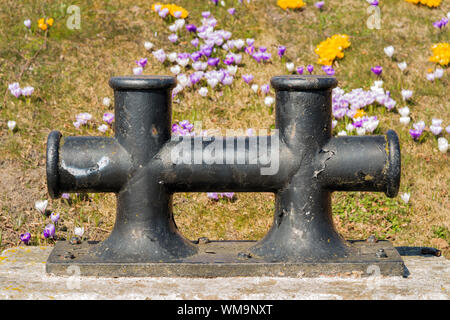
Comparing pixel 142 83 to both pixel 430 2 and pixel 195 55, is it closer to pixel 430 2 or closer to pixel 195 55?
pixel 195 55

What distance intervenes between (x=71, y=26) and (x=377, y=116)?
2.81 metres

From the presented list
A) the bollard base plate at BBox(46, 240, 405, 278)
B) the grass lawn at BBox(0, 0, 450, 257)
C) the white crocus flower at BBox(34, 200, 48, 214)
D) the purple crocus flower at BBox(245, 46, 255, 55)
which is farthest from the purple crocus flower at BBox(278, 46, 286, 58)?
the bollard base plate at BBox(46, 240, 405, 278)

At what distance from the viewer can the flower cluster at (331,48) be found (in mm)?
6117

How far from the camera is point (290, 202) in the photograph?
368 centimetres

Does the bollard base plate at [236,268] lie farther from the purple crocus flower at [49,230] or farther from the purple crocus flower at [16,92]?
the purple crocus flower at [16,92]

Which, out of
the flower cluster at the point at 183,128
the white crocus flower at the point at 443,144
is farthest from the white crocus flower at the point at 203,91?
the white crocus flower at the point at 443,144

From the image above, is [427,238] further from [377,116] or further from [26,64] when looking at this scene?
[26,64]

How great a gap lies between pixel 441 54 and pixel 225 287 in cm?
359

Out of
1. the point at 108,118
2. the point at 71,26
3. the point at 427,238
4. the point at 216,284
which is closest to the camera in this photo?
the point at 216,284

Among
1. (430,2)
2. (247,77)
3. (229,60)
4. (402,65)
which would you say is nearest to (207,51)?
(229,60)

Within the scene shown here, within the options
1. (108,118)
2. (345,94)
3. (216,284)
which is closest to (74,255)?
(216,284)

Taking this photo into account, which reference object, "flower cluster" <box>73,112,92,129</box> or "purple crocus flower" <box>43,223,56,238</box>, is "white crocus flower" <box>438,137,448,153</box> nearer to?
"flower cluster" <box>73,112,92,129</box>

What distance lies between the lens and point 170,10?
256 inches

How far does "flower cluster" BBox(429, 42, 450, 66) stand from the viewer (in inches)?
241
